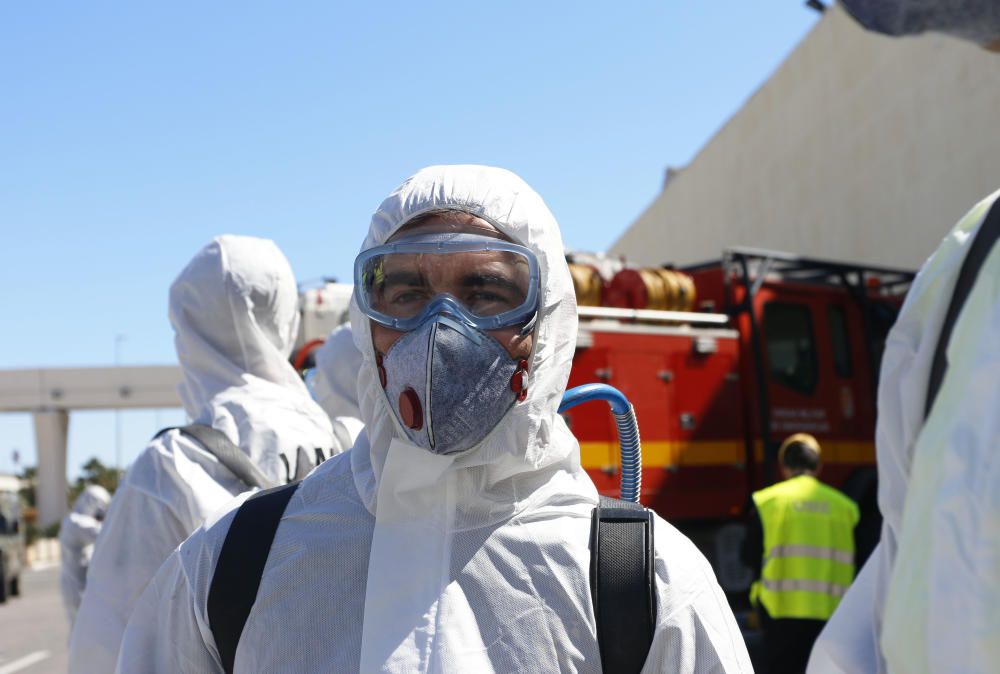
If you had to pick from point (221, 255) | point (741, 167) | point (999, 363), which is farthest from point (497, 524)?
point (741, 167)

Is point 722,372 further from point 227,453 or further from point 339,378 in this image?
point 227,453

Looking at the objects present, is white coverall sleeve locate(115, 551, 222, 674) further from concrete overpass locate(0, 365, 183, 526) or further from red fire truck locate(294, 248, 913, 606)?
concrete overpass locate(0, 365, 183, 526)

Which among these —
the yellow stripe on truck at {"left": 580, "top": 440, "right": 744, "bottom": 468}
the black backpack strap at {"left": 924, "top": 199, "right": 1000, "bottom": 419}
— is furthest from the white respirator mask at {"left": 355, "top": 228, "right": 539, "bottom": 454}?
the yellow stripe on truck at {"left": 580, "top": 440, "right": 744, "bottom": 468}

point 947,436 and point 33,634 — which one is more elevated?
point 947,436

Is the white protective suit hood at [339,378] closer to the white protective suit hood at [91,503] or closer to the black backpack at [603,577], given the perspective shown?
the black backpack at [603,577]

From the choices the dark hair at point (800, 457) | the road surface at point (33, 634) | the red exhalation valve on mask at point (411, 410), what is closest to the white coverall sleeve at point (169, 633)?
the red exhalation valve on mask at point (411, 410)

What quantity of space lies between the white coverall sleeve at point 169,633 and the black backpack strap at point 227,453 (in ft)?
3.03

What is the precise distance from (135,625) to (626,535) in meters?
0.94

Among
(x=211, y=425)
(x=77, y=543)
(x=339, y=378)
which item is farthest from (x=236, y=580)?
(x=77, y=543)

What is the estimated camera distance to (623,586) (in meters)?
1.86

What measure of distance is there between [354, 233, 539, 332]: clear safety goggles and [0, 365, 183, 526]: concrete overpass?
33.0 m

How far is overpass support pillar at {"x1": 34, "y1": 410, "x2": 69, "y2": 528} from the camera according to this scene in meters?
33.7

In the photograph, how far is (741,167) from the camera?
22.5 m

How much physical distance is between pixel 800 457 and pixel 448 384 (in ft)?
16.8
